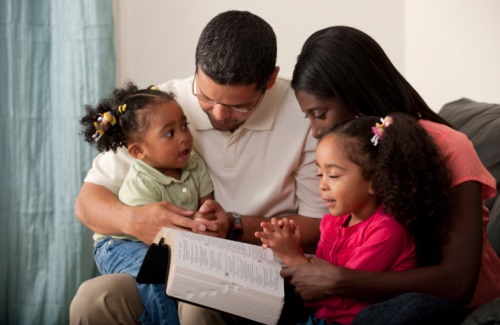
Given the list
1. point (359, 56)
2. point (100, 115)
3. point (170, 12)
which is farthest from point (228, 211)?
point (170, 12)

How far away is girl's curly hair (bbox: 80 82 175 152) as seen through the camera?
6.95ft

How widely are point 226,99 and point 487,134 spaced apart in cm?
81

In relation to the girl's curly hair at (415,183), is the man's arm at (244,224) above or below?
below

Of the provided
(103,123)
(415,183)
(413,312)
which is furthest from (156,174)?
(413,312)

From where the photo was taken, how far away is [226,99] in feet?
6.43

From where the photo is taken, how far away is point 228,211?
2182 millimetres

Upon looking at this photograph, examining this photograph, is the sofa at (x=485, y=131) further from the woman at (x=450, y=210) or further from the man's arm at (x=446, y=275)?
the man's arm at (x=446, y=275)

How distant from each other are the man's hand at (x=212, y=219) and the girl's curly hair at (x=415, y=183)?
18.8 inches

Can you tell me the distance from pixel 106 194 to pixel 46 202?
0.80 m

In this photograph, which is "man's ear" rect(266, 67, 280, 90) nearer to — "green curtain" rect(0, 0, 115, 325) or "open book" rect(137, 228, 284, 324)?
"open book" rect(137, 228, 284, 324)

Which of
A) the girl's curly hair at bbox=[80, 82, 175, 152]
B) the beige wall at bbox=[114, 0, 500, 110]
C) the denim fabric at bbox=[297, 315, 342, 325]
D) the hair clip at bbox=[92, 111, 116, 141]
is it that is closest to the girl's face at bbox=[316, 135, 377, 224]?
the denim fabric at bbox=[297, 315, 342, 325]

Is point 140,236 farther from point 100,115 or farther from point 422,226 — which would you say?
point 422,226

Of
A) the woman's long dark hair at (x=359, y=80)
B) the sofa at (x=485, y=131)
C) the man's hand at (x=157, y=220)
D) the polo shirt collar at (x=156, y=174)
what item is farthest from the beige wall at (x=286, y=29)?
the man's hand at (x=157, y=220)

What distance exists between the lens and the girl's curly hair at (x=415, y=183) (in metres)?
1.58
